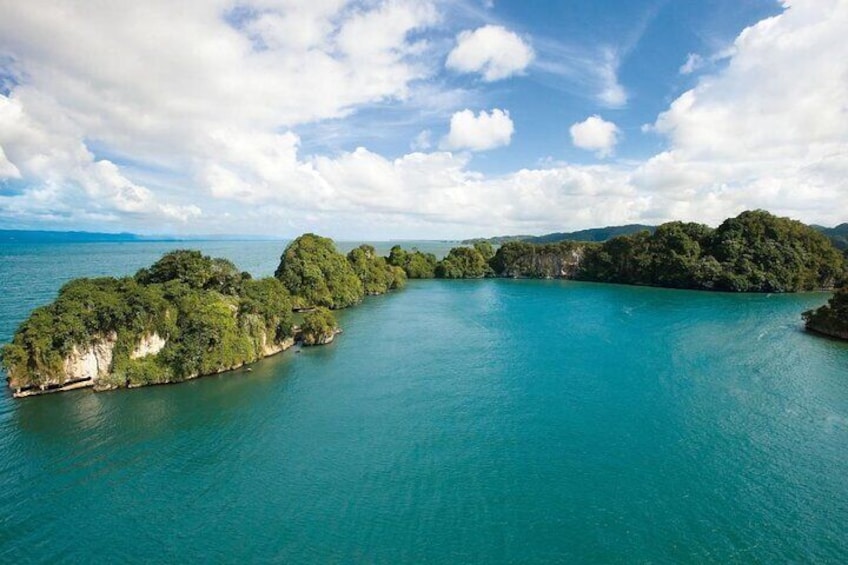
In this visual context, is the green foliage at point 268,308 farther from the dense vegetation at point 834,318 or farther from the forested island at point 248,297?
the dense vegetation at point 834,318

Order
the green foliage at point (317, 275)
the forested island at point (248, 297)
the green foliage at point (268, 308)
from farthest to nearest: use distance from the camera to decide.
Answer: the green foliage at point (317, 275) → the green foliage at point (268, 308) → the forested island at point (248, 297)

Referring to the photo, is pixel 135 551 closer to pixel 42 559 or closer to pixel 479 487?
pixel 42 559

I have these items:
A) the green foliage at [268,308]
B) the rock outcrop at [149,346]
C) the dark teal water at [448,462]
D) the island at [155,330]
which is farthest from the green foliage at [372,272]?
the rock outcrop at [149,346]

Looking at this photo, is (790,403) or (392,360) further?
(392,360)

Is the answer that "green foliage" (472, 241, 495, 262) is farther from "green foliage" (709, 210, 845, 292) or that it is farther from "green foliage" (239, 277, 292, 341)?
"green foliage" (239, 277, 292, 341)

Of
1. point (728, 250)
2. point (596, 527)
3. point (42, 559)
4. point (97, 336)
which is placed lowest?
point (42, 559)

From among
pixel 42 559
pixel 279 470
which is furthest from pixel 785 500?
pixel 42 559
